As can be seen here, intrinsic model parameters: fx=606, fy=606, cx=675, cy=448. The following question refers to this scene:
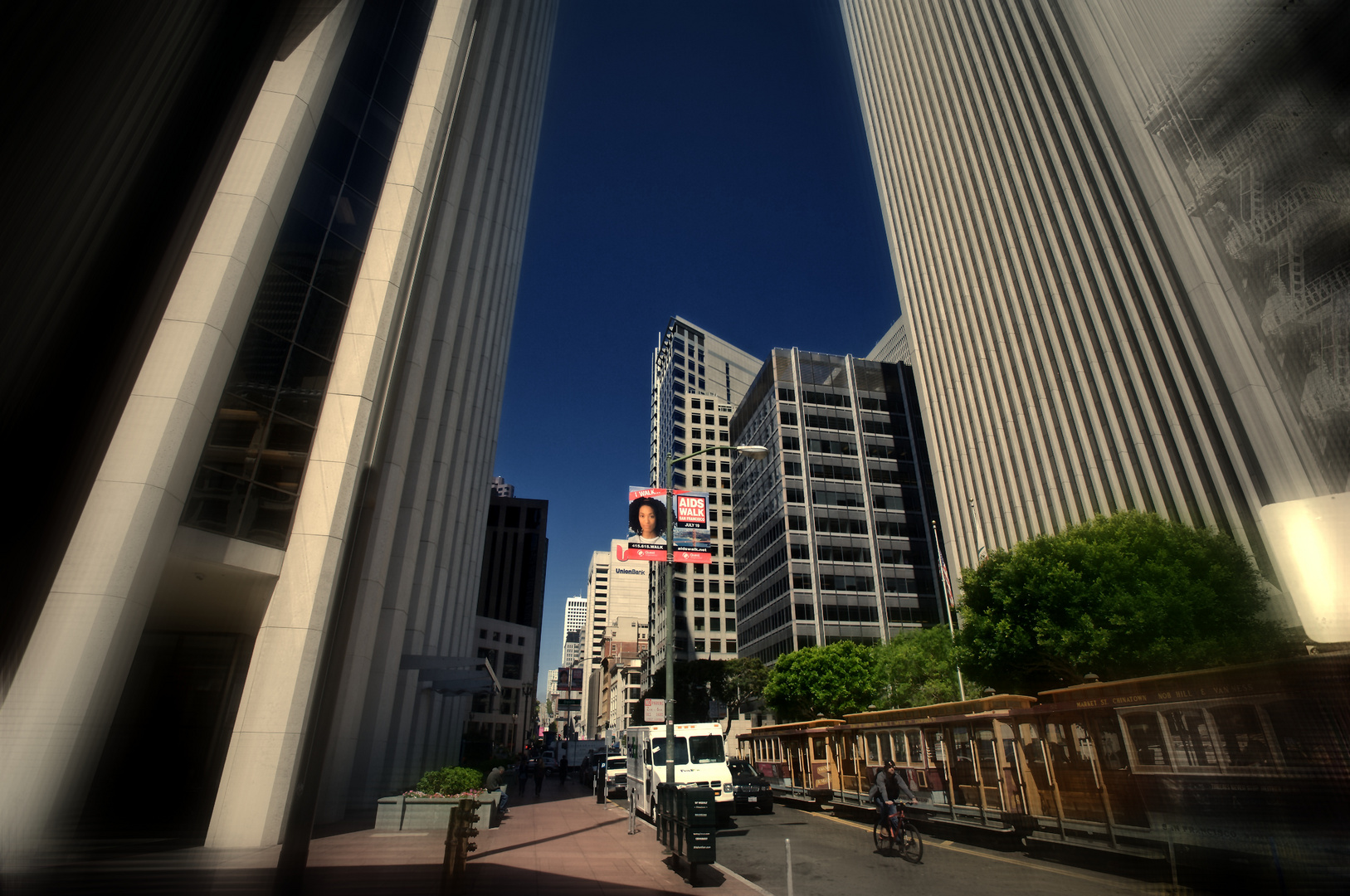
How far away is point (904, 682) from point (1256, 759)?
136 ft

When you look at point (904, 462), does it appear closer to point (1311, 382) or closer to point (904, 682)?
point (904, 682)

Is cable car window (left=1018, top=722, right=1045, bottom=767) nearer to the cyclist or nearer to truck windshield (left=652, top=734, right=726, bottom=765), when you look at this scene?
the cyclist

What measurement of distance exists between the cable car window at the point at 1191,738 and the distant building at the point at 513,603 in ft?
308

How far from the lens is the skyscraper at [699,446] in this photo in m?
102

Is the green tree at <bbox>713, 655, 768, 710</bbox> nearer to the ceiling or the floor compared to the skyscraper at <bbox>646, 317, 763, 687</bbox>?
nearer to the floor

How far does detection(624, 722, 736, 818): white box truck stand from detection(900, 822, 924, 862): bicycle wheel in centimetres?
739

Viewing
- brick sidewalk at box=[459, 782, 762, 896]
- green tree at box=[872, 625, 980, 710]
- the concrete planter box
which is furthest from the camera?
green tree at box=[872, 625, 980, 710]

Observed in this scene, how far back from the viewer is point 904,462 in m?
79.7

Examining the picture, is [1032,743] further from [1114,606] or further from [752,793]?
[1114,606]

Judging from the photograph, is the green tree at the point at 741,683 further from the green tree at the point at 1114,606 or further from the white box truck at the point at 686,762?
the white box truck at the point at 686,762

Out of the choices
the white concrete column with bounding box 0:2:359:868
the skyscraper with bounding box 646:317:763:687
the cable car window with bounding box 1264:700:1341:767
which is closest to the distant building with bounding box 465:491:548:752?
the skyscraper with bounding box 646:317:763:687

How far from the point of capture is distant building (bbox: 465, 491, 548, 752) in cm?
9725

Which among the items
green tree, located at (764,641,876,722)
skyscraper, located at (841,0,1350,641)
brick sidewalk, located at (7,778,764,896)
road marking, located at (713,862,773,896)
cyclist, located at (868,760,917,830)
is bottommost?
road marking, located at (713,862,773,896)

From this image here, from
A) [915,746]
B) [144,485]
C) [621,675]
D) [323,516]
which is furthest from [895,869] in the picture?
[621,675]
